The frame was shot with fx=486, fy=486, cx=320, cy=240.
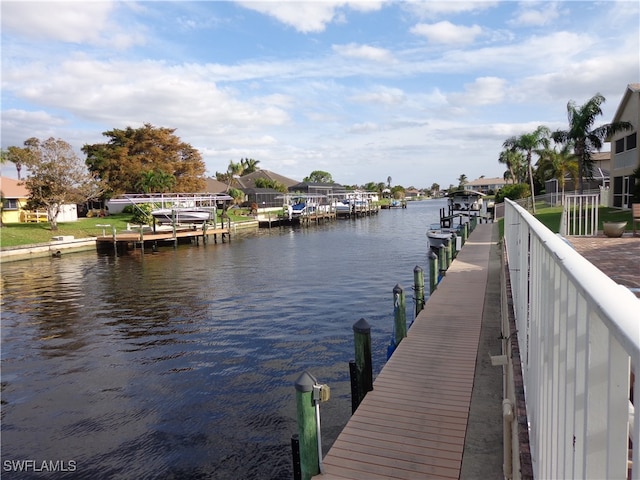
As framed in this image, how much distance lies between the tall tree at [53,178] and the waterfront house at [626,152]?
137 ft

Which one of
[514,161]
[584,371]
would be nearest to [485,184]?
[514,161]

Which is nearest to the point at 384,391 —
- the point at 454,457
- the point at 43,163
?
→ the point at 454,457

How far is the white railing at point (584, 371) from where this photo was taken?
127 centimetres

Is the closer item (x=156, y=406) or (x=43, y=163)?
(x=156, y=406)

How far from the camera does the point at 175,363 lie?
40.7ft

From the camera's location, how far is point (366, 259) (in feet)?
97.1

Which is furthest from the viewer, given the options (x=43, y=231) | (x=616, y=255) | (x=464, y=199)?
(x=464, y=199)

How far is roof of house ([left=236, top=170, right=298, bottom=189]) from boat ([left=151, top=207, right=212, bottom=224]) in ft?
185

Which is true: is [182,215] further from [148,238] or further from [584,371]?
[584,371]

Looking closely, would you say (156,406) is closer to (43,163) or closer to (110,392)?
(110,392)

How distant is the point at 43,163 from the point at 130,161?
20005mm

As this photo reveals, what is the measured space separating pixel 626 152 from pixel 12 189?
53.4m

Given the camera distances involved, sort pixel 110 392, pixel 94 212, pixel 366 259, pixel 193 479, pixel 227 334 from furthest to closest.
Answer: pixel 94 212 < pixel 366 259 < pixel 227 334 < pixel 110 392 < pixel 193 479

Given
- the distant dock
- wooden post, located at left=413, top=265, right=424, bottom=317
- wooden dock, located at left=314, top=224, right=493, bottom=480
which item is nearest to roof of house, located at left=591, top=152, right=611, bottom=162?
the distant dock
